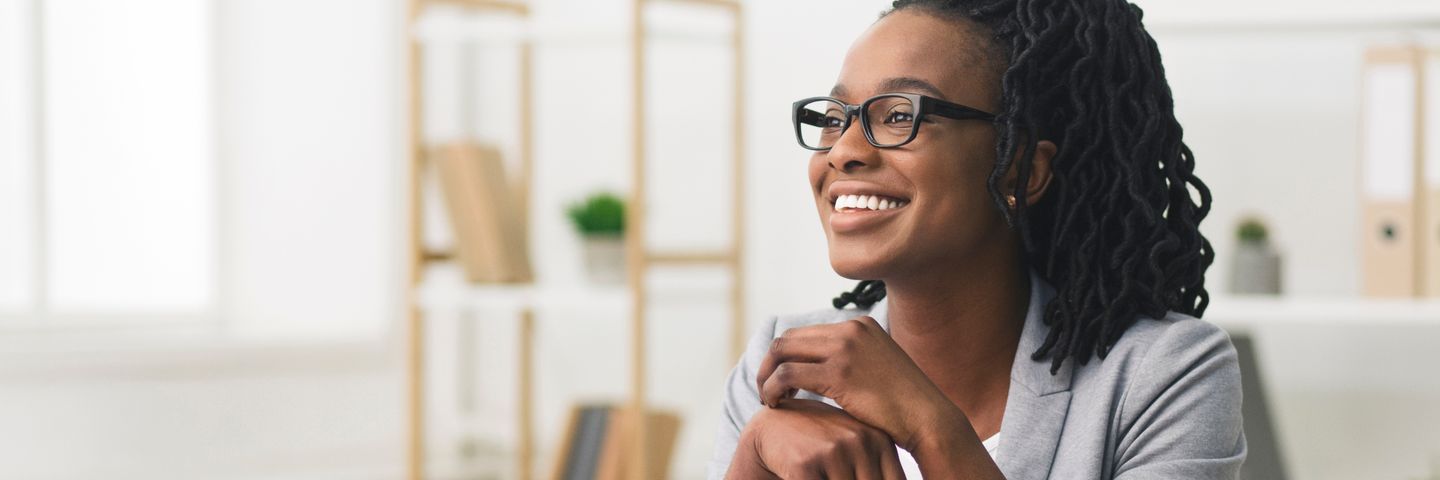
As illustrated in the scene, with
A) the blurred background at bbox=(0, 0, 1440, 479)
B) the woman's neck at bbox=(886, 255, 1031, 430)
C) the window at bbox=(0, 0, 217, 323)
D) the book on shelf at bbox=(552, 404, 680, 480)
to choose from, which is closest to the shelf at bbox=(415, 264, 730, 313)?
the blurred background at bbox=(0, 0, 1440, 479)

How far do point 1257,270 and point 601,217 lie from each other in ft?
3.79

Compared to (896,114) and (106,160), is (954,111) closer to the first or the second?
(896,114)

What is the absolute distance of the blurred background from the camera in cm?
228

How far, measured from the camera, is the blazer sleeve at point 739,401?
3.85ft

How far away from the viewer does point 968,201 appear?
104 cm

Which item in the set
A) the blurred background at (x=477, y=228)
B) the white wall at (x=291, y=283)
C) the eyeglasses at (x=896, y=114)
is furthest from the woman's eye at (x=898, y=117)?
the white wall at (x=291, y=283)

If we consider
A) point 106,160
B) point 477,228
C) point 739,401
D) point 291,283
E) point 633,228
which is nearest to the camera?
point 739,401

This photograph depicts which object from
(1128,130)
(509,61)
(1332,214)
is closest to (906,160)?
(1128,130)

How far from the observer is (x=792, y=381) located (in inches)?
37.7

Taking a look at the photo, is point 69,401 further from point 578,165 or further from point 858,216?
point 858,216

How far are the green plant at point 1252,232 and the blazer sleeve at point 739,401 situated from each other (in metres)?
1.09

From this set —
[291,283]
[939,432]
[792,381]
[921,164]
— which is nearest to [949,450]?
[939,432]

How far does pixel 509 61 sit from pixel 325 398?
35.0 inches

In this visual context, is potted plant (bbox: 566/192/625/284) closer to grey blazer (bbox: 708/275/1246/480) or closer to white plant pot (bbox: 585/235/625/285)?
white plant pot (bbox: 585/235/625/285)
